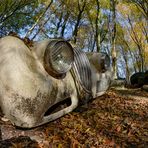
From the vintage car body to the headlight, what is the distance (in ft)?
0.11

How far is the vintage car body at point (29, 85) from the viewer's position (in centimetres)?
360

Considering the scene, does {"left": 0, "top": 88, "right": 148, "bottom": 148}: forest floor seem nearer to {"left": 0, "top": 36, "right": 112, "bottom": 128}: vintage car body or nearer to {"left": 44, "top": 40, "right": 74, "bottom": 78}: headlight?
{"left": 0, "top": 36, "right": 112, "bottom": 128}: vintage car body

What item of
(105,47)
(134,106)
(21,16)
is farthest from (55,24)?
(134,106)

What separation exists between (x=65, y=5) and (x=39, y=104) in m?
24.5

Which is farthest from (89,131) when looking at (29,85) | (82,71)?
(82,71)

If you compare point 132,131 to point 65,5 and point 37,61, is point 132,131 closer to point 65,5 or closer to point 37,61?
point 37,61

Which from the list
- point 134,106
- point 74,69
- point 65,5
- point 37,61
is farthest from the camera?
point 65,5

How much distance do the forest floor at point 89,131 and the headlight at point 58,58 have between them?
0.69m

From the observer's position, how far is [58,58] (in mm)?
4047

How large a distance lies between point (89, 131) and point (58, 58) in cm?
101

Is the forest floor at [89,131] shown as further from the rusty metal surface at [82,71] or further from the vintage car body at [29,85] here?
the rusty metal surface at [82,71]

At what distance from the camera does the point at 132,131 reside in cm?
412

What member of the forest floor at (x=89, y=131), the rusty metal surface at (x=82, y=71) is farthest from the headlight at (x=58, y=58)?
the forest floor at (x=89, y=131)

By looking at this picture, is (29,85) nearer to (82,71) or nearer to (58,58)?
(58,58)
